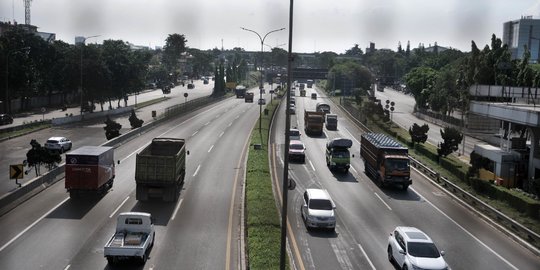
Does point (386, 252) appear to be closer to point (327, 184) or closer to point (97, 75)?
point (327, 184)

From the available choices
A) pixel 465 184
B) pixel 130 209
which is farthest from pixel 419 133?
pixel 130 209

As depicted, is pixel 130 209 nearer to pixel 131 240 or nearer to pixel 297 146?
pixel 131 240

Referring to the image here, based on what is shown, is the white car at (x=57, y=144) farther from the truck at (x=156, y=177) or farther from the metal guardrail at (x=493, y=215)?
the metal guardrail at (x=493, y=215)

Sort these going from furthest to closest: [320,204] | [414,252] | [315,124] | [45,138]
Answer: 1. [315,124]
2. [45,138]
3. [320,204]
4. [414,252]

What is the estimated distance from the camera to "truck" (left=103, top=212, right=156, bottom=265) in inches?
754

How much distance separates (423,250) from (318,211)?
6643mm

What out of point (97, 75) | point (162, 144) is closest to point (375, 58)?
point (97, 75)

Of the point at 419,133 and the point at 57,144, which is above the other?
the point at 419,133

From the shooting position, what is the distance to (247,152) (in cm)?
4741

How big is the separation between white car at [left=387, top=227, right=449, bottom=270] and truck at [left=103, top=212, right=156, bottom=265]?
9529mm

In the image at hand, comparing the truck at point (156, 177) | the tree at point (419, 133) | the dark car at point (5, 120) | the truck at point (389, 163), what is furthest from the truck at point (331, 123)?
the truck at point (156, 177)

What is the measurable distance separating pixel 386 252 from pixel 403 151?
48.4ft

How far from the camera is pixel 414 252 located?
20.0 meters

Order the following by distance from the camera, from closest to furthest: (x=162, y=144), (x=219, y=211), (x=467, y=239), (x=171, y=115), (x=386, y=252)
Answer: (x=386, y=252), (x=467, y=239), (x=219, y=211), (x=162, y=144), (x=171, y=115)
